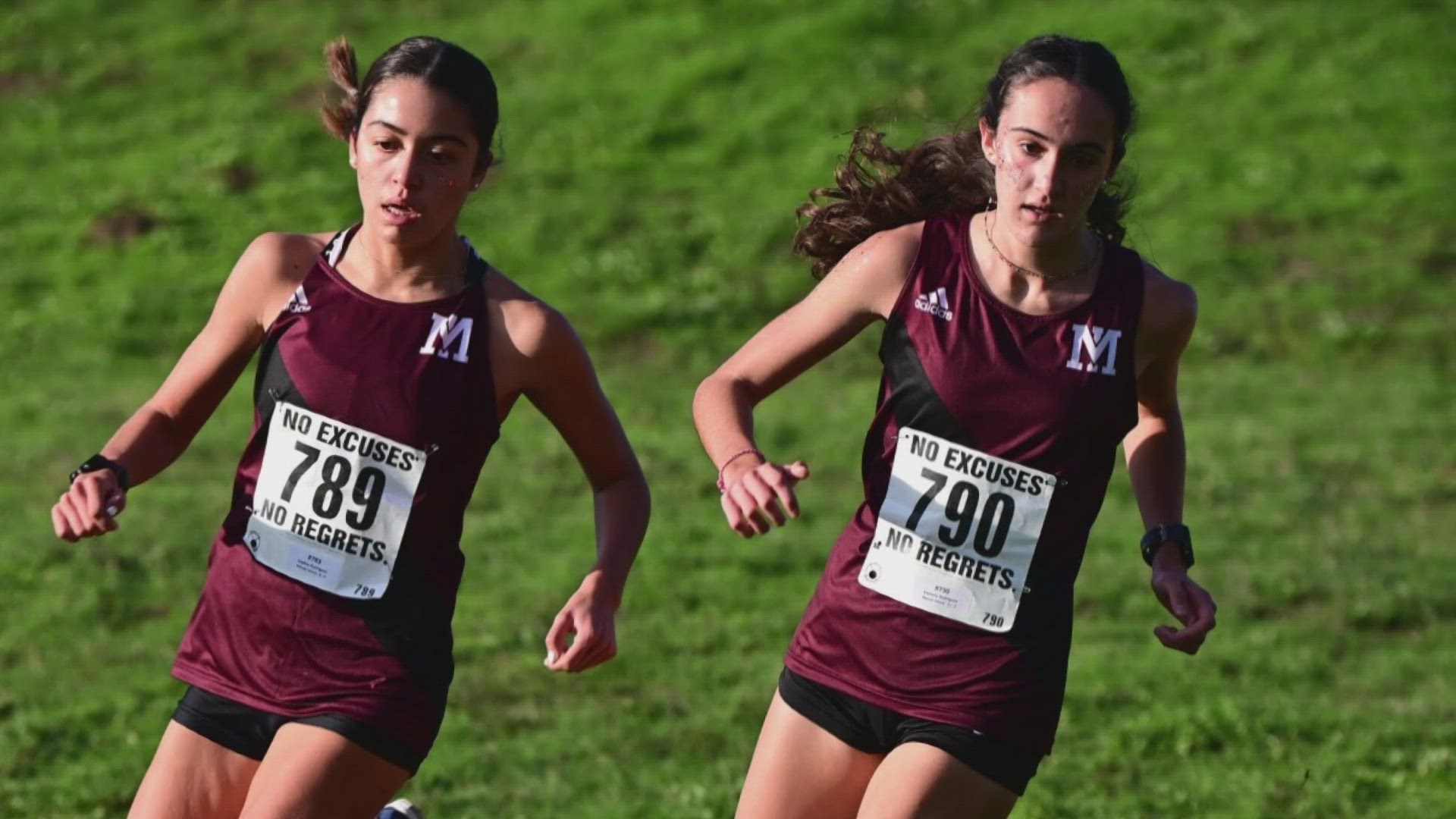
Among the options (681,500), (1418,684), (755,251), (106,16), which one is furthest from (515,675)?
(106,16)

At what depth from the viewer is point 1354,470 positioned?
12258mm

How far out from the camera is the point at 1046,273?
4562 mm

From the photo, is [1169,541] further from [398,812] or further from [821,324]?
[398,812]

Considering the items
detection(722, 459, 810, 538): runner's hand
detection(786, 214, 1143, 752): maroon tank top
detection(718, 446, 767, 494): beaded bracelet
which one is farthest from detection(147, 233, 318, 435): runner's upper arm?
detection(786, 214, 1143, 752): maroon tank top

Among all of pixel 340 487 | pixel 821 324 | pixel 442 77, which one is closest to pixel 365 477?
pixel 340 487

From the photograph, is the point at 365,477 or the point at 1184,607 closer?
the point at 365,477

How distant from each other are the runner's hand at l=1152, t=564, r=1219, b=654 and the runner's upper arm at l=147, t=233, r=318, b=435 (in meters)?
2.06

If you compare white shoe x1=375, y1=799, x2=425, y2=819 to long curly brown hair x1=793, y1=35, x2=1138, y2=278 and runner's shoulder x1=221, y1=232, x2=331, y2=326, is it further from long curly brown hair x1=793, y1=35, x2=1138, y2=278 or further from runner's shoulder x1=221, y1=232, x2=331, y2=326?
long curly brown hair x1=793, y1=35, x2=1138, y2=278

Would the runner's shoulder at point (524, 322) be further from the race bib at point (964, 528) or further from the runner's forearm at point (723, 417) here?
the race bib at point (964, 528)

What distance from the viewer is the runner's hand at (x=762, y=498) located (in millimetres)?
4000

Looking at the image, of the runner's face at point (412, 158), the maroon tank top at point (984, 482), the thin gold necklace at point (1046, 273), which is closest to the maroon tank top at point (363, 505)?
the runner's face at point (412, 158)

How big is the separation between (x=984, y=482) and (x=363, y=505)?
1.34 m

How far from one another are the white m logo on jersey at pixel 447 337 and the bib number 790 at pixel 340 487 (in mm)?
287

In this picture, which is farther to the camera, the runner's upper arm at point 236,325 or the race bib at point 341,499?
the runner's upper arm at point 236,325
